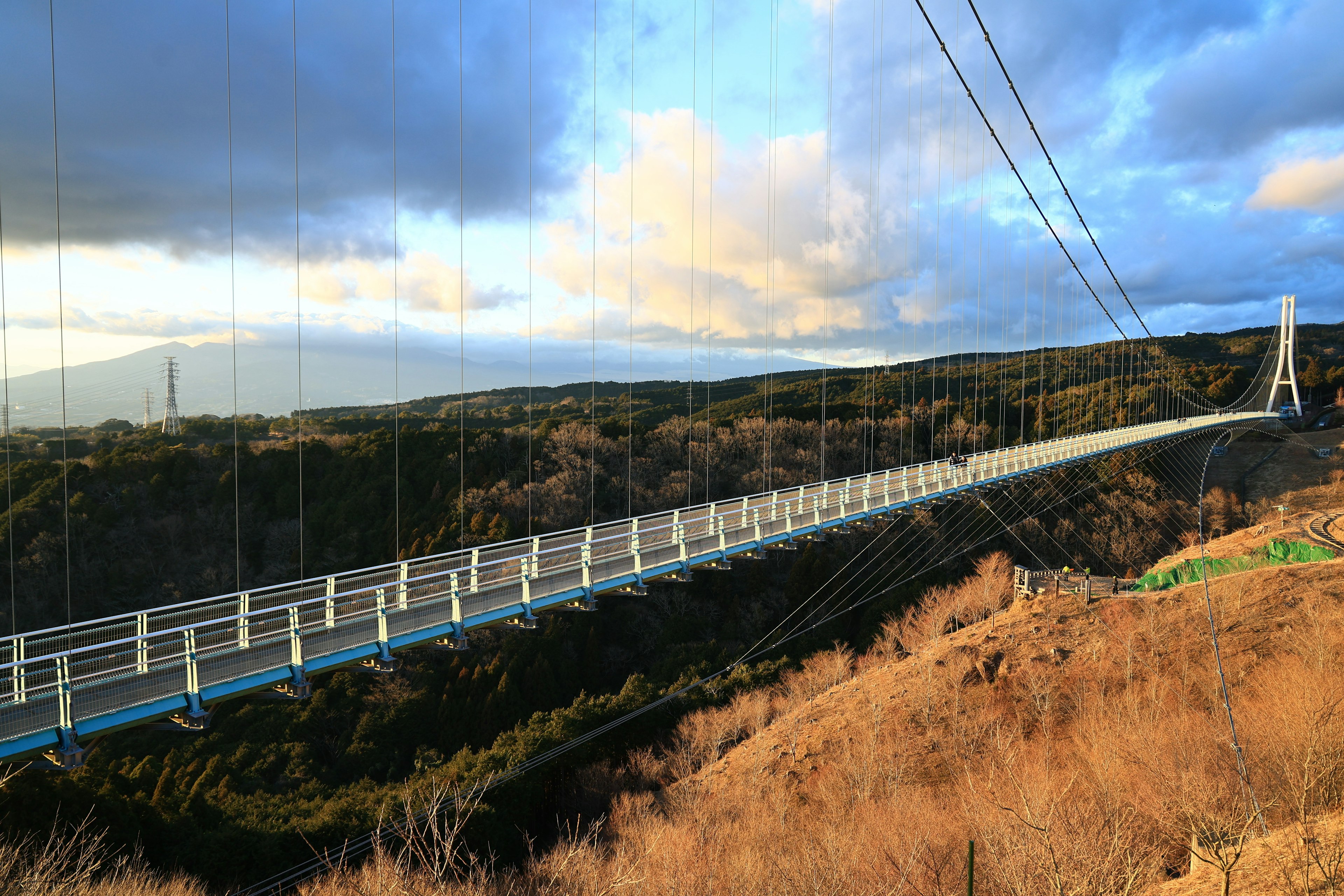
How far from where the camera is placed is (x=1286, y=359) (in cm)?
8888

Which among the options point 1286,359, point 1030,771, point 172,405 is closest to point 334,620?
point 1030,771

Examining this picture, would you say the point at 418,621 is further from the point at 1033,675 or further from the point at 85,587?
the point at 85,587

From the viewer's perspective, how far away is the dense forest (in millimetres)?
23109

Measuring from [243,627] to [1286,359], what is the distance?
114m

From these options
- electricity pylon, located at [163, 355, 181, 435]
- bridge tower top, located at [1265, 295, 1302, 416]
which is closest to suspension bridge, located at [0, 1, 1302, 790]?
electricity pylon, located at [163, 355, 181, 435]

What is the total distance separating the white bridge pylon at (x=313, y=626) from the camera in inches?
316

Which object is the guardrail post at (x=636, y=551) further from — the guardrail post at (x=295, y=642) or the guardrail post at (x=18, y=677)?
the guardrail post at (x=18, y=677)

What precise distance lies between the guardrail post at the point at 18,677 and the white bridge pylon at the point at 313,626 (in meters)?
0.03

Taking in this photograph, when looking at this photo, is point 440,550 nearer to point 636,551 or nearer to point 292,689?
point 636,551

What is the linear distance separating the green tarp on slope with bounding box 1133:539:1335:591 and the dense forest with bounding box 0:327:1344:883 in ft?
39.1

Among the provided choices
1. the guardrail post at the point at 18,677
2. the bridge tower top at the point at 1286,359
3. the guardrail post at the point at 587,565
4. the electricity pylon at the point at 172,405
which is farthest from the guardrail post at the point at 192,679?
the bridge tower top at the point at 1286,359

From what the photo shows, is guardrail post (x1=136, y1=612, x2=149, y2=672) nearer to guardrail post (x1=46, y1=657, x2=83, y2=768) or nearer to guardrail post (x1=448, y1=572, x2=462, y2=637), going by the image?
guardrail post (x1=46, y1=657, x2=83, y2=768)

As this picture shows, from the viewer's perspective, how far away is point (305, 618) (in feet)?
36.2

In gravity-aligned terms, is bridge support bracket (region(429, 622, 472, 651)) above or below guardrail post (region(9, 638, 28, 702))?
below
